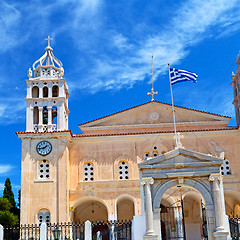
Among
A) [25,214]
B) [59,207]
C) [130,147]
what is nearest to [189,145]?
[130,147]

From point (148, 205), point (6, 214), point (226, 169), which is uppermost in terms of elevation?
point (226, 169)

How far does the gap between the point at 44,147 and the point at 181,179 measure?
16399 mm

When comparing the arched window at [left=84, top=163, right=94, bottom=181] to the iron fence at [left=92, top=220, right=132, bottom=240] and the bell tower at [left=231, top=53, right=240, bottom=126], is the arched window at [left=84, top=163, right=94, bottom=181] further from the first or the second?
the bell tower at [left=231, top=53, right=240, bottom=126]

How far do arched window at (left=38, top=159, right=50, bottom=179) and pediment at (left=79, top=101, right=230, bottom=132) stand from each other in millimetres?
4770

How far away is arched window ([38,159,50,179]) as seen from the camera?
119 feet

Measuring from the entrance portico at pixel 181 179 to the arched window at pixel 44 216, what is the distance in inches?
565

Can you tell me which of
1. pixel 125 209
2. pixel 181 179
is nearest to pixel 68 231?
pixel 181 179

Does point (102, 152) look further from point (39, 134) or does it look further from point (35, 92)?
point (35, 92)

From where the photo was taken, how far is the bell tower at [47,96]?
123 ft

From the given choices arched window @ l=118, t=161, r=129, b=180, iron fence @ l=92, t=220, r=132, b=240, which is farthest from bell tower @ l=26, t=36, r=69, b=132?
iron fence @ l=92, t=220, r=132, b=240

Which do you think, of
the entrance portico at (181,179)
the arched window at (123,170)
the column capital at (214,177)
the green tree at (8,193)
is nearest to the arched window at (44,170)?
the arched window at (123,170)

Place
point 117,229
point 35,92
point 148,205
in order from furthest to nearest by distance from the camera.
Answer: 1. point 35,92
2. point 117,229
3. point 148,205

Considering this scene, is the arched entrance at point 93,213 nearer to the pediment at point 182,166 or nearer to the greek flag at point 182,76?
the greek flag at point 182,76

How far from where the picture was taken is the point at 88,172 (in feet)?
122
